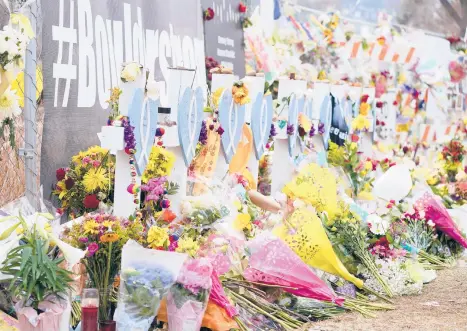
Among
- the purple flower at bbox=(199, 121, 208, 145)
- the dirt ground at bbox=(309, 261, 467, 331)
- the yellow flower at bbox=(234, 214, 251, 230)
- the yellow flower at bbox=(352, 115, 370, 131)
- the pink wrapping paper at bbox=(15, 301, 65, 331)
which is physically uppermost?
the purple flower at bbox=(199, 121, 208, 145)

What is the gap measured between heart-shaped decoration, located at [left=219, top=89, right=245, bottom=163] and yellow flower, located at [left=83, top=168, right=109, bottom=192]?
813 millimetres

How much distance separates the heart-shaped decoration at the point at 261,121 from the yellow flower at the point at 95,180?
4.31ft

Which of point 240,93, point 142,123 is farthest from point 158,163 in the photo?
point 240,93

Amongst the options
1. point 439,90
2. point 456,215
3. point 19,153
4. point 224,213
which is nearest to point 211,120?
point 224,213

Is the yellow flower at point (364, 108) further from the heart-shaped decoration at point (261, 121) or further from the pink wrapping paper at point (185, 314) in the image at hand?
the pink wrapping paper at point (185, 314)

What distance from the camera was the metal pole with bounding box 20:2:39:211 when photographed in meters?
4.67

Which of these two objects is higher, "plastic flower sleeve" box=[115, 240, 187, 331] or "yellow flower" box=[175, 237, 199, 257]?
"yellow flower" box=[175, 237, 199, 257]

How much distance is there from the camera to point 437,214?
713 cm

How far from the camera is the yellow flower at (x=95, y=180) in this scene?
16.5 feet

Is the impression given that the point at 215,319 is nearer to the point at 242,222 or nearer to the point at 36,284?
the point at 242,222

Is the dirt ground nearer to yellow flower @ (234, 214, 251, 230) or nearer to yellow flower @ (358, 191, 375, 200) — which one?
yellow flower @ (234, 214, 251, 230)

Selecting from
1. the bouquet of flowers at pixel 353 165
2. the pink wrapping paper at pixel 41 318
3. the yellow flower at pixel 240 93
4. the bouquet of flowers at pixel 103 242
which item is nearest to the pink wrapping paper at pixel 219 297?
the bouquet of flowers at pixel 103 242

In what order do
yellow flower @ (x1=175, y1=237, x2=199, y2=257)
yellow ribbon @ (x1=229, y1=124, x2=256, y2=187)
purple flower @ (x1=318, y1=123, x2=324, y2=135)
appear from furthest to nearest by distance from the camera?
purple flower @ (x1=318, y1=123, x2=324, y2=135) → yellow ribbon @ (x1=229, y1=124, x2=256, y2=187) → yellow flower @ (x1=175, y1=237, x2=199, y2=257)

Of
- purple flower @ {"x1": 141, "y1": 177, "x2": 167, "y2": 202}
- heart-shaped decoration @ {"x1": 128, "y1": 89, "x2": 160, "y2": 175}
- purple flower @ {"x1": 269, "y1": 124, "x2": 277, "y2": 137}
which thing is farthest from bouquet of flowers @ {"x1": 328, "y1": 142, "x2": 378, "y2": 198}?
purple flower @ {"x1": 141, "y1": 177, "x2": 167, "y2": 202}
